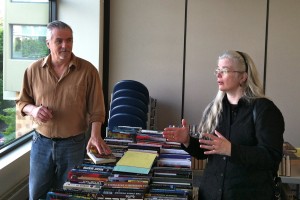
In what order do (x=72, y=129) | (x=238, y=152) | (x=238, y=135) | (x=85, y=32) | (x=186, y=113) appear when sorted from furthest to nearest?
1. (x=186, y=113)
2. (x=85, y=32)
3. (x=72, y=129)
4. (x=238, y=135)
5. (x=238, y=152)

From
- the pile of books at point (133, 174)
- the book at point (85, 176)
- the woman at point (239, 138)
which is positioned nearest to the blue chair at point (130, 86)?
the pile of books at point (133, 174)

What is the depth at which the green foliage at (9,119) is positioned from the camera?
3.68 m

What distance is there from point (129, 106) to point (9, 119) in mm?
1378

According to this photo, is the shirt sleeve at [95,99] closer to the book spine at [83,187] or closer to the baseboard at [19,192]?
the book spine at [83,187]

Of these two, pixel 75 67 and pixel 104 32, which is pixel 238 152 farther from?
pixel 104 32

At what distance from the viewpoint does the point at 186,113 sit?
5168mm

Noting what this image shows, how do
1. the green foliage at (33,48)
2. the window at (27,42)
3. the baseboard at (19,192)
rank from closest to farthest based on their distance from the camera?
1. the baseboard at (19,192)
2. the window at (27,42)
3. the green foliage at (33,48)

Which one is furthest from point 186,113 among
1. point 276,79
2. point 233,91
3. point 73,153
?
point 233,91

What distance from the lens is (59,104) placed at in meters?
2.77

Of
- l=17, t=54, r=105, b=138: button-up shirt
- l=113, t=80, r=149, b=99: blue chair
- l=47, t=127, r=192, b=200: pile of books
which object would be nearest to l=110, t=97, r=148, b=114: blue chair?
l=113, t=80, r=149, b=99: blue chair

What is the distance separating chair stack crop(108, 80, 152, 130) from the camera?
14.8ft

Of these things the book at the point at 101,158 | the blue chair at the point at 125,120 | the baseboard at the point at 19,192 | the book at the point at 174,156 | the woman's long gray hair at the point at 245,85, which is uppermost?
the woman's long gray hair at the point at 245,85

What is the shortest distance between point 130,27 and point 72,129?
2625 millimetres

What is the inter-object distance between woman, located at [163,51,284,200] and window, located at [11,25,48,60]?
2.51m
